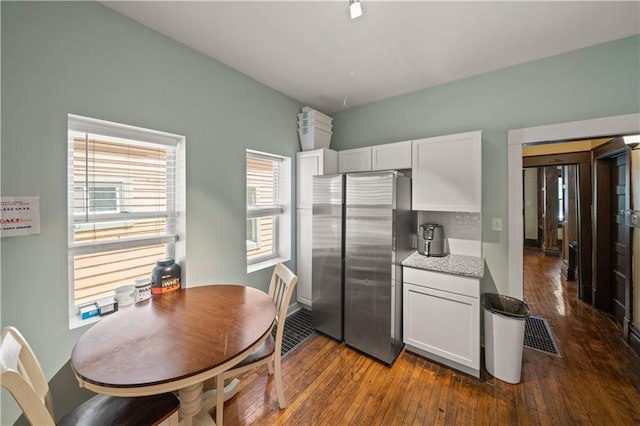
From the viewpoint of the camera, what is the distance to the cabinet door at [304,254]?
2916mm

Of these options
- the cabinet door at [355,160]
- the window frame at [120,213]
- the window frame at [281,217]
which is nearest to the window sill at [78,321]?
the window frame at [120,213]

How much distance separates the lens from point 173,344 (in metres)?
1.15

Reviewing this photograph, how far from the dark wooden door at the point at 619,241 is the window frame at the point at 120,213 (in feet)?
14.1

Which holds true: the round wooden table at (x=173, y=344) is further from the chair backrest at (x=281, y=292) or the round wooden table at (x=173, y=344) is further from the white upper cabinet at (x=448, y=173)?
the white upper cabinet at (x=448, y=173)

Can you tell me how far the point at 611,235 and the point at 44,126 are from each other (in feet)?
17.2

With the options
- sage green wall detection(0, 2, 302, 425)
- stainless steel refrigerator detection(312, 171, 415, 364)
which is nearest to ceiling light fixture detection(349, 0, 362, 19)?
stainless steel refrigerator detection(312, 171, 415, 364)

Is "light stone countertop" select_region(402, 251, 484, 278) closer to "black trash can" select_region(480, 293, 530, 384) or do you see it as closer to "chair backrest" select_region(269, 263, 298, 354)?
"black trash can" select_region(480, 293, 530, 384)

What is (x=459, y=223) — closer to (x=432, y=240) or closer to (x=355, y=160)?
(x=432, y=240)

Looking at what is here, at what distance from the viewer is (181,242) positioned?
6.56 ft

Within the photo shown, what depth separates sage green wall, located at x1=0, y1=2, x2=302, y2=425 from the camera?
4.16 ft

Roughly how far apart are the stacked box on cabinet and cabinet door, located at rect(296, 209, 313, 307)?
0.84 m

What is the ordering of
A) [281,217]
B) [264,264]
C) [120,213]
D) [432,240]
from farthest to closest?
[281,217] < [264,264] < [432,240] < [120,213]

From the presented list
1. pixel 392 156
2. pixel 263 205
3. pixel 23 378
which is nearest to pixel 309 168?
pixel 263 205

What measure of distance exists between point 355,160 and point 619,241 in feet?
10.0
